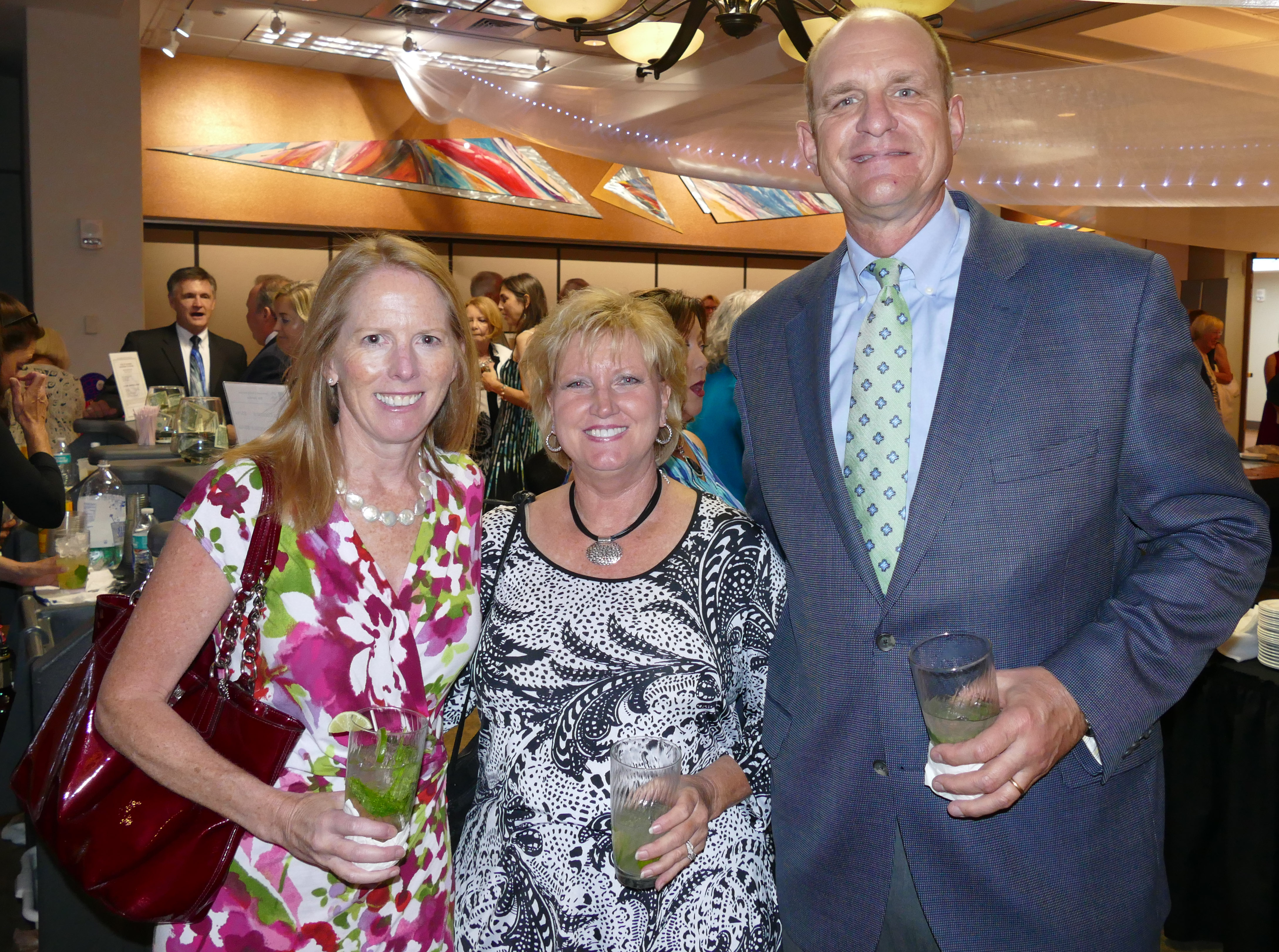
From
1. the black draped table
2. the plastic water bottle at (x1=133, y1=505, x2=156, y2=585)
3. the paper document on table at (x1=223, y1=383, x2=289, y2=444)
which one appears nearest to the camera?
the plastic water bottle at (x1=133, y1=505, x2=156, y2=585)

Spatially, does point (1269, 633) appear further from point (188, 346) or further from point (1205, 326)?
point (1205, 326)

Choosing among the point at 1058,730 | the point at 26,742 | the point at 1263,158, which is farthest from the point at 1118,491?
the point at 1263,158

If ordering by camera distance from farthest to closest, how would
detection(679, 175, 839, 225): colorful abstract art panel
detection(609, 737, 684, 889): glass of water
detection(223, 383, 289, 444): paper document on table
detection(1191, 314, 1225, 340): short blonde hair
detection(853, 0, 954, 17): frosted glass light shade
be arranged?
detection(679, 175, 839, 225): colorful abstract art panel
detection(1191, 314, 1225, 340): short blonde hair
detection(853, 0, 954, 17): frosted glass light shade
detection(223, 383, 289, 444): paper document on table
detection(609, 737, 684, 889): glass of water

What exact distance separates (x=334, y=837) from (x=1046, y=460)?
1060mm

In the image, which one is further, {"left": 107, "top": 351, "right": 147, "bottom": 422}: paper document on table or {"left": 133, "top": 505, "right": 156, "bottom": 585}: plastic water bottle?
{"left": 107, "top": 351, "right": 147, "bottom": 422}: paper document on table

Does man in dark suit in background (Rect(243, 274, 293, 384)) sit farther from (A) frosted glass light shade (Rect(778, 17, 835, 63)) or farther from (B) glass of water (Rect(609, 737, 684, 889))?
(B) glass of water (Rect(609, 737, 684, 889))

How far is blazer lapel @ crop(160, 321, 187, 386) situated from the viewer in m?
6.21

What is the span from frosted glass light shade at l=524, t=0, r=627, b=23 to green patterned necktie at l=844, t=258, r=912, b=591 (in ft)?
9.98

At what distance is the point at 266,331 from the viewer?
585cm

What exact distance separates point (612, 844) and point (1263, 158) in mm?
4367

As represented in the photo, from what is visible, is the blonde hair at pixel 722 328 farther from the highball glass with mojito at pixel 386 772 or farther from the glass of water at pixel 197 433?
the highball glass with mojito at pixel 386 772

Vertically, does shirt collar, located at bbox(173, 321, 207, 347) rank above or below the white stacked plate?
above

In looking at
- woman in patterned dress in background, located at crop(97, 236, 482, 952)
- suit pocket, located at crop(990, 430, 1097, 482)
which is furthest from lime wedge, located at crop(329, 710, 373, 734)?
suit pocket, located at crop(990, 430, 1097, 482)

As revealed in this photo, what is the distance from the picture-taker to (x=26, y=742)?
2.29 meters
